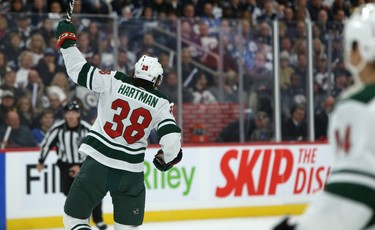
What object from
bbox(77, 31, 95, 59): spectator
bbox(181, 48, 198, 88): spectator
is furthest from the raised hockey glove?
bbox(181, 48, 198, 88): spectator

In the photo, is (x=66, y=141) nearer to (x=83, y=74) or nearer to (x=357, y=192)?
(x=83, y=74)

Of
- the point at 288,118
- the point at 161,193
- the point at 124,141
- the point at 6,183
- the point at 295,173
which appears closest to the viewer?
the point at 124,141

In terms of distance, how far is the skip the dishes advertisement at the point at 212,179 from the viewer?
7371 mm

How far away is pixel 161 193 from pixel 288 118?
1.91 meters

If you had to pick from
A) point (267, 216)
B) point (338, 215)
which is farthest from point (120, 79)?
→ point (267, 216)

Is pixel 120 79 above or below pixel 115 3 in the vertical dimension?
below

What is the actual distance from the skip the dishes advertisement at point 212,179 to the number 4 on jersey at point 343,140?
551 centimetres

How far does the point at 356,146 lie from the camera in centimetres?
206

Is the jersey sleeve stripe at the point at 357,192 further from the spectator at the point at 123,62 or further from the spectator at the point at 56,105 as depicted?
the spectator at the point at 123,62

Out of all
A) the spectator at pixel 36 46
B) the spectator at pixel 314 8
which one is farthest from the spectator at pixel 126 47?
the spectator at pixel 314 8

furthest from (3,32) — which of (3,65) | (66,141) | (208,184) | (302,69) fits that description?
(302,69)

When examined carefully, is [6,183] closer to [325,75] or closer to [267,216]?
[267,216]

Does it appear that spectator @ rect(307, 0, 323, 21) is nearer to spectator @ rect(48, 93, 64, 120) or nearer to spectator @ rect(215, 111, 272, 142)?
spectator @ rect(215, 111, 272, 142)

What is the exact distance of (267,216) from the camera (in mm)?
8258
